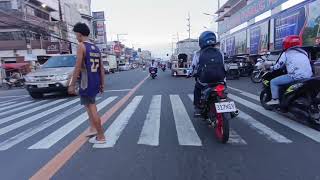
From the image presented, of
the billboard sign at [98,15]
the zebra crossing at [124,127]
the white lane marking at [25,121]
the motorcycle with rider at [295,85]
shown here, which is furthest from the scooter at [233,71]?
the billboard sign at [98,15]

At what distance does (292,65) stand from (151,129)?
3.07 meters

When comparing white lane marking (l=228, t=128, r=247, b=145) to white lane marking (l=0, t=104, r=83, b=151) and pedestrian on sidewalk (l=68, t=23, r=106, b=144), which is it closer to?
pedestrian on sidewalk (l=68, t=23, r=106, b=144)

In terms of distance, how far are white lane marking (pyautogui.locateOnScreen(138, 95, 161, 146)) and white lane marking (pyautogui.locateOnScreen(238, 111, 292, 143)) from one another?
70.1 inches

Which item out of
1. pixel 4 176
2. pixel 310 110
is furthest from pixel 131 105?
pixel 4 176

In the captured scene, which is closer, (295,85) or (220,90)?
(220,90)

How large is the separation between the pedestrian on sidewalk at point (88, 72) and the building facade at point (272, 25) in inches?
625

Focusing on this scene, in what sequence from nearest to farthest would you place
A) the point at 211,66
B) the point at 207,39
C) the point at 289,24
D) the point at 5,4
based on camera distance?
the point at 211,66 < the point at 207,39 < the point at 289,24 < the point at 5,4

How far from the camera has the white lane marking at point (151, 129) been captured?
6243mm

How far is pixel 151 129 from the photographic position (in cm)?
725

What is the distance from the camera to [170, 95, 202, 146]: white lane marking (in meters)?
6.17

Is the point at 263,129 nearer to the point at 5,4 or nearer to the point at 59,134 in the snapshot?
the point at 59,134

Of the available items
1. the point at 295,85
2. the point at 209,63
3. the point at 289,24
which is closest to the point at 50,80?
the point at 209,63

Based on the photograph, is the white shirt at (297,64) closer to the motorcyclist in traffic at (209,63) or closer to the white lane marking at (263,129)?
the white lane marking at (263,129)

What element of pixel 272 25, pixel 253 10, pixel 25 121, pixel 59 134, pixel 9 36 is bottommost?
pixel 25 121
